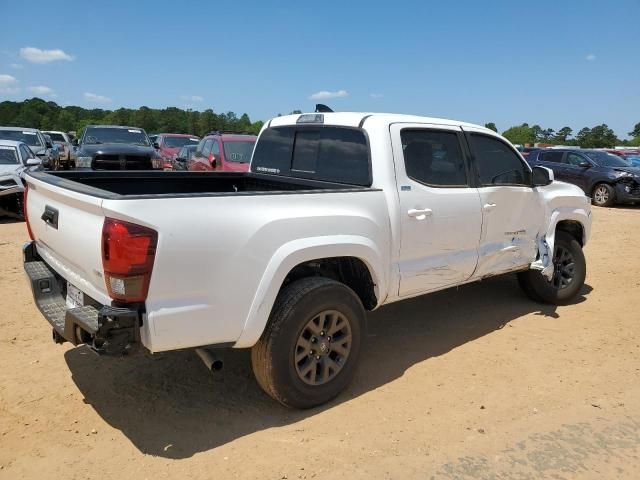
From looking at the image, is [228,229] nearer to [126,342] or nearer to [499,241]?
[126,342]

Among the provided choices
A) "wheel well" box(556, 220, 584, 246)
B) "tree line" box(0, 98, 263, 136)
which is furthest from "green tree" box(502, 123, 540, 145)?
"wheel well" box(556, 220, 584, 246)

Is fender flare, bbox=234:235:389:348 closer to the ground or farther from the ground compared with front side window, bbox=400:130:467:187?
closer to the ground

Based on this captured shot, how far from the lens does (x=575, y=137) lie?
64.7 m

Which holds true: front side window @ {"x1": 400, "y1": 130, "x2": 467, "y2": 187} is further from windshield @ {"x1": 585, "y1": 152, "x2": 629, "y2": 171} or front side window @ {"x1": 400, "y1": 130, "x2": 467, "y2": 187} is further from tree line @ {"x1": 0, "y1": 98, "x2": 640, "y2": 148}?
tree line @ {"x1": 0, "y1": 98, "x2": 640, "y2": 148}

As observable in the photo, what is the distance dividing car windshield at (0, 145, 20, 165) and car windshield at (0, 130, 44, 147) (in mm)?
4399

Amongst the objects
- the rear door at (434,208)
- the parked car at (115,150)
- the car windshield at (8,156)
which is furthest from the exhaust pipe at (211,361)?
the parked car at (115,150)

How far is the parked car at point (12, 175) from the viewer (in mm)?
9648

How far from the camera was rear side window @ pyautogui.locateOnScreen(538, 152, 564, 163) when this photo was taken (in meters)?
16.8

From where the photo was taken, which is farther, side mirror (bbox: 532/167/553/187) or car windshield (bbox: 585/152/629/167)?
car windshield (bbox: 585/152/629/167)

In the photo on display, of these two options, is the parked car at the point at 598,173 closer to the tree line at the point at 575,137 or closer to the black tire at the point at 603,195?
the black tire at the point at 603,195

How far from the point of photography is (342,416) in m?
3.37

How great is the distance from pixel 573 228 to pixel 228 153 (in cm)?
688

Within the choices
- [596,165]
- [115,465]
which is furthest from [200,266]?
[596,165]

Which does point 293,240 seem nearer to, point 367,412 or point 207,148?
point 367,412
